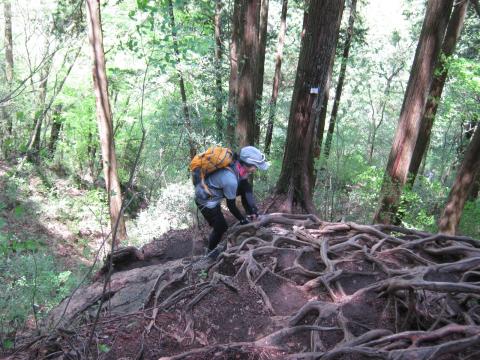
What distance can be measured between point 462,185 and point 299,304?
621cm

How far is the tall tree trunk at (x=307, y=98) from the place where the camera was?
6.74 m

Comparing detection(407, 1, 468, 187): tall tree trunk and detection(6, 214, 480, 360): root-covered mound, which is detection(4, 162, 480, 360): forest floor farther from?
detection(407, 1, 468, 187): tall tree trunk

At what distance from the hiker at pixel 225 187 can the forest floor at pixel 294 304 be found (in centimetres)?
25

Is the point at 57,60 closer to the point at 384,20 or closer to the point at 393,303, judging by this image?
the point at 393,303

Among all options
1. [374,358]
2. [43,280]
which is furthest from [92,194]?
[374,358]

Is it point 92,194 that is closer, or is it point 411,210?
point 411,210

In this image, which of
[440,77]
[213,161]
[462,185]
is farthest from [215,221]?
[440,77]

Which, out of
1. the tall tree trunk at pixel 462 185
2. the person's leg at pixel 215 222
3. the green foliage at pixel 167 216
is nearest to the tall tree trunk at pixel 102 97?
the green foliage at pixel 167 216

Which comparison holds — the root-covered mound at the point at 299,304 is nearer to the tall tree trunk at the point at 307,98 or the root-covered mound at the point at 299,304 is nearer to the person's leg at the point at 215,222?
the person's leg at the point at 215,222

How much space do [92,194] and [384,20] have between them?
78.7 ft

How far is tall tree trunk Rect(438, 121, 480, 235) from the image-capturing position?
8.69m

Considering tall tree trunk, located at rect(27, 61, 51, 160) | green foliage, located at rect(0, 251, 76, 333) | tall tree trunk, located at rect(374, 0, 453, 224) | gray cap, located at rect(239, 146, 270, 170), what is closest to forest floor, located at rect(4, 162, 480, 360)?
green foliage, located at rect(0, 251, 76, 333)

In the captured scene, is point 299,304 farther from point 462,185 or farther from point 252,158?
point 462,185

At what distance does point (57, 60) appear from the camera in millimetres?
16688
